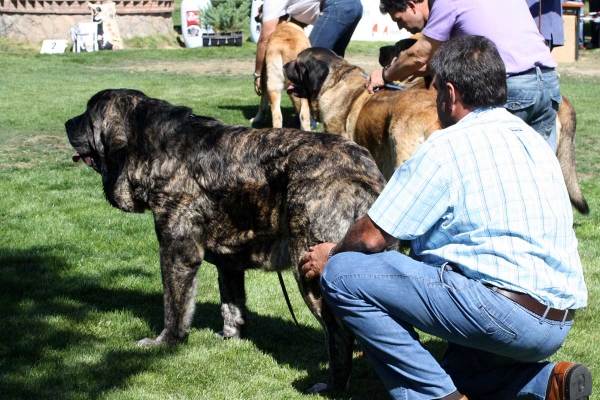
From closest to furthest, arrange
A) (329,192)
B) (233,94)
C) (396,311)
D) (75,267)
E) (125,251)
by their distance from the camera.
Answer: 1. (396,311)
2. (329,192)
3. (75,267)
4. (125,251)
5. (233,94)

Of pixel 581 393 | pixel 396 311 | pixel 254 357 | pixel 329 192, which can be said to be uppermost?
pixel 329 192

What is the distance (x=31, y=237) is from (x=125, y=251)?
92 centimetres

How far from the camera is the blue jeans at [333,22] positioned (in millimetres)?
10188

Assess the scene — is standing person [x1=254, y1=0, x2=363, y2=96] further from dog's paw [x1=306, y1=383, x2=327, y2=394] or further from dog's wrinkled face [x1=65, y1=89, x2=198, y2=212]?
dog's paw [x1=306, y1=383, x2=327, y2=394]

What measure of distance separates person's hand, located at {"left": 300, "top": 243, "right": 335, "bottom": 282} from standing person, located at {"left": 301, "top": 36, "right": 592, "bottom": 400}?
0.24 metres

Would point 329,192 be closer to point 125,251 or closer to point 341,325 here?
point 341,325

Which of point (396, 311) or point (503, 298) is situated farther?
point (396, 311)

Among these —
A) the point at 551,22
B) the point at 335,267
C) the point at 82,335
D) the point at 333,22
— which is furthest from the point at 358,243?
the point at 333,22

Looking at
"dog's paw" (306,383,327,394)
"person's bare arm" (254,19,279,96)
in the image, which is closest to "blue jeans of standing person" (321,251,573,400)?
"dog's paw" (306,383,327,394)

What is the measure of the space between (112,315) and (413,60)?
2834mm

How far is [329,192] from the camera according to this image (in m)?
3.98

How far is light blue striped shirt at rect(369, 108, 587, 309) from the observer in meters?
3.18

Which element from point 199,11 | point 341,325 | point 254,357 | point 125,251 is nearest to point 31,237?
point 125,251

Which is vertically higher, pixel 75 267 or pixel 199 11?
pixel 199 11
